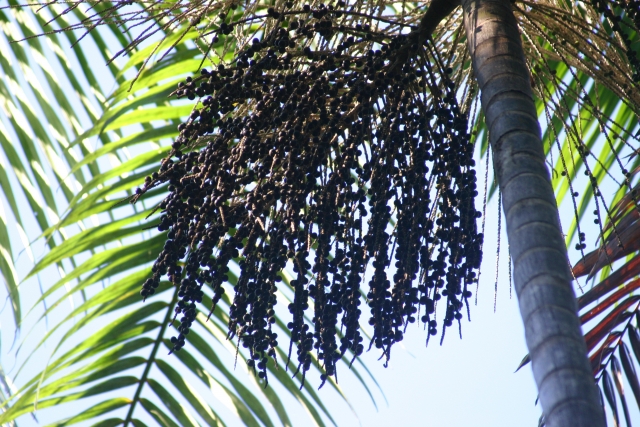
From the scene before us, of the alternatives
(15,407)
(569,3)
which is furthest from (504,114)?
(15,407)

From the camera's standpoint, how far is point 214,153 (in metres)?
2.37

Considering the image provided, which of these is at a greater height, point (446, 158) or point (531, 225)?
point (446, 158)

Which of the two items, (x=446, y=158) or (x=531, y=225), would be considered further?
(x=446, y=158)

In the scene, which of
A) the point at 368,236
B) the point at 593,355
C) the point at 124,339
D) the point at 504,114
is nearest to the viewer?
the point at 504,114

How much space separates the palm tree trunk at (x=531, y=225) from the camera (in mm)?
1509

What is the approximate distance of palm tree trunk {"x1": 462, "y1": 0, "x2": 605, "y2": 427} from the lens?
1.51 meters

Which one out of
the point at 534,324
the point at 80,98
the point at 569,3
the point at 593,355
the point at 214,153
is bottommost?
the point at 534,324

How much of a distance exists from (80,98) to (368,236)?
7.51 ft

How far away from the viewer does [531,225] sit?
5.93ft

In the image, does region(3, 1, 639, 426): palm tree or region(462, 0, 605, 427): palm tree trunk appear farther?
region(3, 1, 639, 426): palm tree

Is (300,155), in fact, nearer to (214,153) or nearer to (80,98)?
(214,153)

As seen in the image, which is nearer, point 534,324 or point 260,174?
point 534,324

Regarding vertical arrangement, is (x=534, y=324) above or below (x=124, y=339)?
below

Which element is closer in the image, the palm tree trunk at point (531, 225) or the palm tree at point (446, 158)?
the palm tree trunk at point (531, 225)
